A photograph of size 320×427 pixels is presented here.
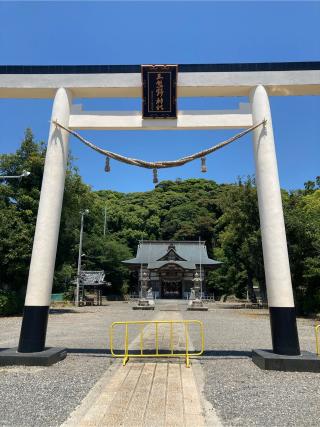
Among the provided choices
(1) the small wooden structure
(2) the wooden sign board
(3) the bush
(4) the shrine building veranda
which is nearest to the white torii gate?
(2) the wooden sign board

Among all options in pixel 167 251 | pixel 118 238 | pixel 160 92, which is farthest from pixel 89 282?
pixel 160 92

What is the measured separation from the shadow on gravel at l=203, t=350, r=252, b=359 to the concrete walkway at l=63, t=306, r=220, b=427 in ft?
4.92

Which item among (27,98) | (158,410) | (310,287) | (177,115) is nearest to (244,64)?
(177,115)

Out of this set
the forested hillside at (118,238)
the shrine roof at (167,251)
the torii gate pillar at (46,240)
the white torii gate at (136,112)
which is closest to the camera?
the torii gate pillar at (46,240)

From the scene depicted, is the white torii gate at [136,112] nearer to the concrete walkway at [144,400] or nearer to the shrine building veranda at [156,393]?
the shrine building veranda at [156,393]

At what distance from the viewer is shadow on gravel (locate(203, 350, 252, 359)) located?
811 centimetres

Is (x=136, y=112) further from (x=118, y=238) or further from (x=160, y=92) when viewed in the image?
(x=118, y=238)

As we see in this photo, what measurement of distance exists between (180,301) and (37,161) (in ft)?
76.8

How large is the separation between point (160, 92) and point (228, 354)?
20.4 feet

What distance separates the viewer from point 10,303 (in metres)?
21.3

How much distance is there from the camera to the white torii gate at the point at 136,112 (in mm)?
7445

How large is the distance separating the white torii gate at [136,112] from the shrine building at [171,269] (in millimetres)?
33881

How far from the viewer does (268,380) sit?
19.4 ft

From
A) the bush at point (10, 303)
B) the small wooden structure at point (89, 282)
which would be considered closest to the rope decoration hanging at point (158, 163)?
the bush at point (10, 303)
